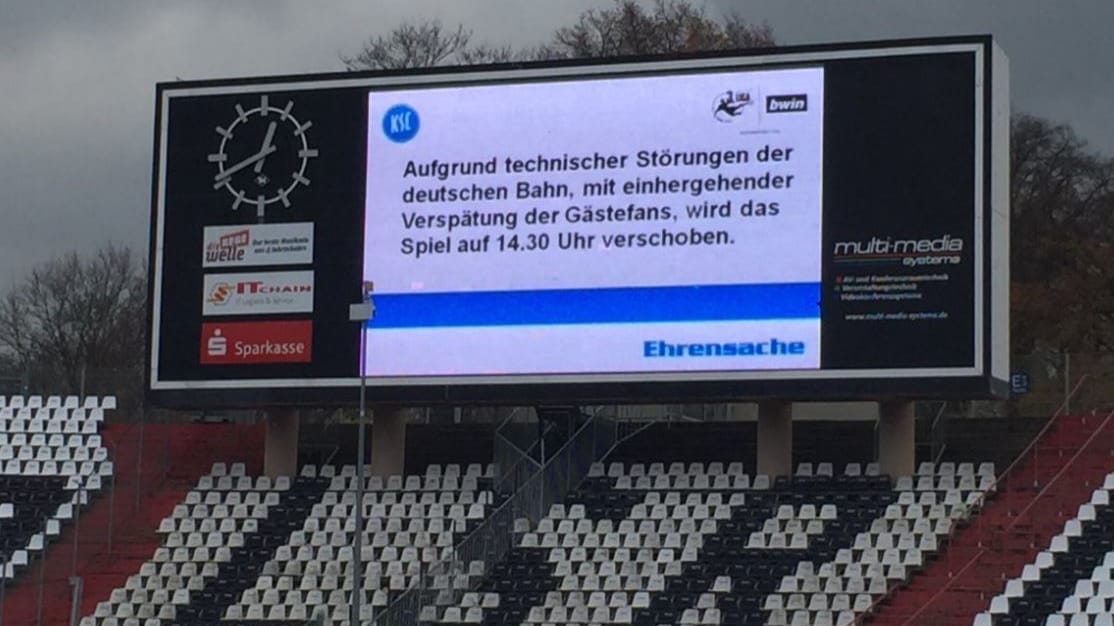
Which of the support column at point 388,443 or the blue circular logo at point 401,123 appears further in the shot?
the support column at point 388,443

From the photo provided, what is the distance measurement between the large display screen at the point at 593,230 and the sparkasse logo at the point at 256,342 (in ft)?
0.11

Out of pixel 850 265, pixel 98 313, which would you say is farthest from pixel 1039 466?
pixel 98 313

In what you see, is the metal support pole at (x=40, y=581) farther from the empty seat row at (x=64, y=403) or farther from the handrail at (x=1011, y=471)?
the handrail at (x=1011, y=471)

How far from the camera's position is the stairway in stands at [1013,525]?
1446 inches

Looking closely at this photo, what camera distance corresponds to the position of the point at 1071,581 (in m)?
36.1

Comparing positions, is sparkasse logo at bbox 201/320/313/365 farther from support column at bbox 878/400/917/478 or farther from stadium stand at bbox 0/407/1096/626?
support column at bbox 878/400/917/478

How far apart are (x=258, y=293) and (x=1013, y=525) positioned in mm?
13360

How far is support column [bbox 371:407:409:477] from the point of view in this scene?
43531mm

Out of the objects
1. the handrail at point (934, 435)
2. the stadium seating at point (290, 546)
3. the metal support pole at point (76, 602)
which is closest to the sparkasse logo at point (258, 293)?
the stadium seating at point (290, 546)

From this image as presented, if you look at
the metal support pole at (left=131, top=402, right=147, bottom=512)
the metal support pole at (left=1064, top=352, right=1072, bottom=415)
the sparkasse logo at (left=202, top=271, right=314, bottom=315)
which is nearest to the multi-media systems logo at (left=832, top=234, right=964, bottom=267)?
the metal support pole at (left=1064, top=352, right=1072, bottom=415)

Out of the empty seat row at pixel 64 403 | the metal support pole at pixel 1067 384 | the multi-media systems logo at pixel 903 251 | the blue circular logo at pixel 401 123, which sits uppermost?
the blue circular logo at pixel 401 123

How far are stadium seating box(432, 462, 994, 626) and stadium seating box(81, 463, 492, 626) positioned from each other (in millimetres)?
1572

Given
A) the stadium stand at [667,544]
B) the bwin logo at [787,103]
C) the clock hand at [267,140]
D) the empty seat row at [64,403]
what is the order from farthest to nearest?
the empty seat row at [64,403], the clock hand at [267,140], the bwin logo at [787,103], the stadium stand at [667,544]

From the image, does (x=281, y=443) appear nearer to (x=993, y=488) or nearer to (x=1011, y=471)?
(x=993, y=488)
